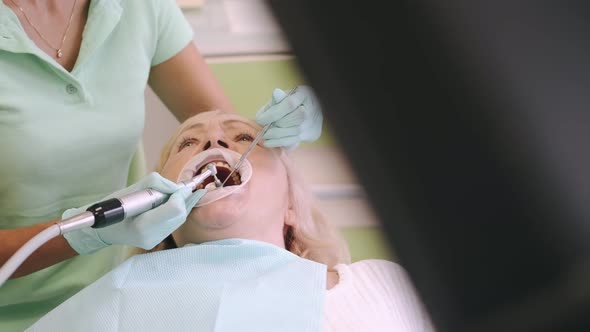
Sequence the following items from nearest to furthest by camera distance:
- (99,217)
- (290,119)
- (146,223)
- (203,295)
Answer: (99,217) → (146,223) → (203,295) → (290,119)

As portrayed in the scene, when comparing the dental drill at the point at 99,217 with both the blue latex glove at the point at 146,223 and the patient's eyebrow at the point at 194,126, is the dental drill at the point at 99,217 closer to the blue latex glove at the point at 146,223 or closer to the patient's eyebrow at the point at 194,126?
the blue latex glove at the point at 146,223

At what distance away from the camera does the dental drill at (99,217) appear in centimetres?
94

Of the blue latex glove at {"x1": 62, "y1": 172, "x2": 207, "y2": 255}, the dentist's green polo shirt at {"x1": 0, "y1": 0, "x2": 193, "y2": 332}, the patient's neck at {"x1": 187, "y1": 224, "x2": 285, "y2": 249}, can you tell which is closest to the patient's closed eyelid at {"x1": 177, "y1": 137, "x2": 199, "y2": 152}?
the dentist's green polo shirt at {"x1": 0, "y1": 0, "x2": 193, "y2": 332}

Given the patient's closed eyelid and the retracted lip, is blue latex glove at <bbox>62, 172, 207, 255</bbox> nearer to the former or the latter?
the retracted lip

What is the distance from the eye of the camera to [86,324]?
123 cm

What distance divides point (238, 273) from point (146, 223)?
29cm

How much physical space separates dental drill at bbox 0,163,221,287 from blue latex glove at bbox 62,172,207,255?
0.05ft

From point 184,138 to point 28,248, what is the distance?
65 cm

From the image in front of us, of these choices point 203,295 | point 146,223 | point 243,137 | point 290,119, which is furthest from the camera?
point 243,137

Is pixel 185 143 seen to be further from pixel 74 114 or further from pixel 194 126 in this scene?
pixel 74 114

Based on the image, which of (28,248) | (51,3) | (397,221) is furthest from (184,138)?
(397,221)

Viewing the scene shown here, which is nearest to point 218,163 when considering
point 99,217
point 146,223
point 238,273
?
point 238,273

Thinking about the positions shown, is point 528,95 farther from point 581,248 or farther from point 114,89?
point 114,89

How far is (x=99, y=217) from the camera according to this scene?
997 mm
